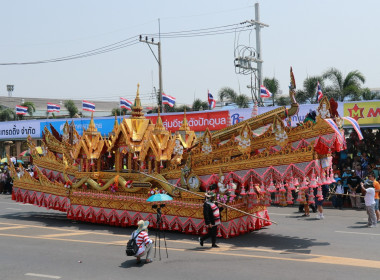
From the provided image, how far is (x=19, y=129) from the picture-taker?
33625mm

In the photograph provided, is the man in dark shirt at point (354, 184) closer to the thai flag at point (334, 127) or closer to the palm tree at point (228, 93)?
the thai flag at point (334, 127)

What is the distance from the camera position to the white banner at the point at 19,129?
3256cm

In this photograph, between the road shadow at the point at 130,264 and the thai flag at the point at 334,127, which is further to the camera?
the thai flag at the point at 334,127

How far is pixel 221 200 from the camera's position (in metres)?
12.5

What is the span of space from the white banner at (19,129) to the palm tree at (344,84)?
19.4 metres

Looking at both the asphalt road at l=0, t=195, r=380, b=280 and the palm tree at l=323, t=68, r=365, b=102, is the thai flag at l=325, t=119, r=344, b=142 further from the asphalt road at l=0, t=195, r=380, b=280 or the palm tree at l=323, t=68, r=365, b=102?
the palm tree at l=323, t=68, r=365, b=102

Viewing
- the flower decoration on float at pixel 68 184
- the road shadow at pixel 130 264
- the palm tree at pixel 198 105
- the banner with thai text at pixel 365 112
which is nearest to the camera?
the road shadow at pixel 130 264

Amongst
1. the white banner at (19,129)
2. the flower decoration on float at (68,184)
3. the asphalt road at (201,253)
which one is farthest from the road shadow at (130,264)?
the white banner at (19,129)

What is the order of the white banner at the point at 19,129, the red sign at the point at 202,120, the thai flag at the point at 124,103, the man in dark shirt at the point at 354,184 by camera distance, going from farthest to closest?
1. the white banner at the point at 19,129
2. the thai flag at the point at 124,103
3. the red sign at the point at 202,120
4. the man in dark shirt at the point at 354,184

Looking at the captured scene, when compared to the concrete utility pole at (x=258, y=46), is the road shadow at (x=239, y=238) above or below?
below

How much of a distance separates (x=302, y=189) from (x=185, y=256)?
3334 millimetres

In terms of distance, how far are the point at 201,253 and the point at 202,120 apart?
15.1 metres

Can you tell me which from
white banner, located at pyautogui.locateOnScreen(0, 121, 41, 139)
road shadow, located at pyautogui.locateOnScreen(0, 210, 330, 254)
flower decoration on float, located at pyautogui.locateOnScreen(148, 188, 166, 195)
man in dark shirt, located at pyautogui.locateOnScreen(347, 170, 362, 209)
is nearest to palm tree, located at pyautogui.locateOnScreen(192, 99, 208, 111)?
white banner, located at pyautogui.locateOnScreen(0, 121, 41, 139)

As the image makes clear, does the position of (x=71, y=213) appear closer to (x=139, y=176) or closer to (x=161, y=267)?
(x=139, y=176)
